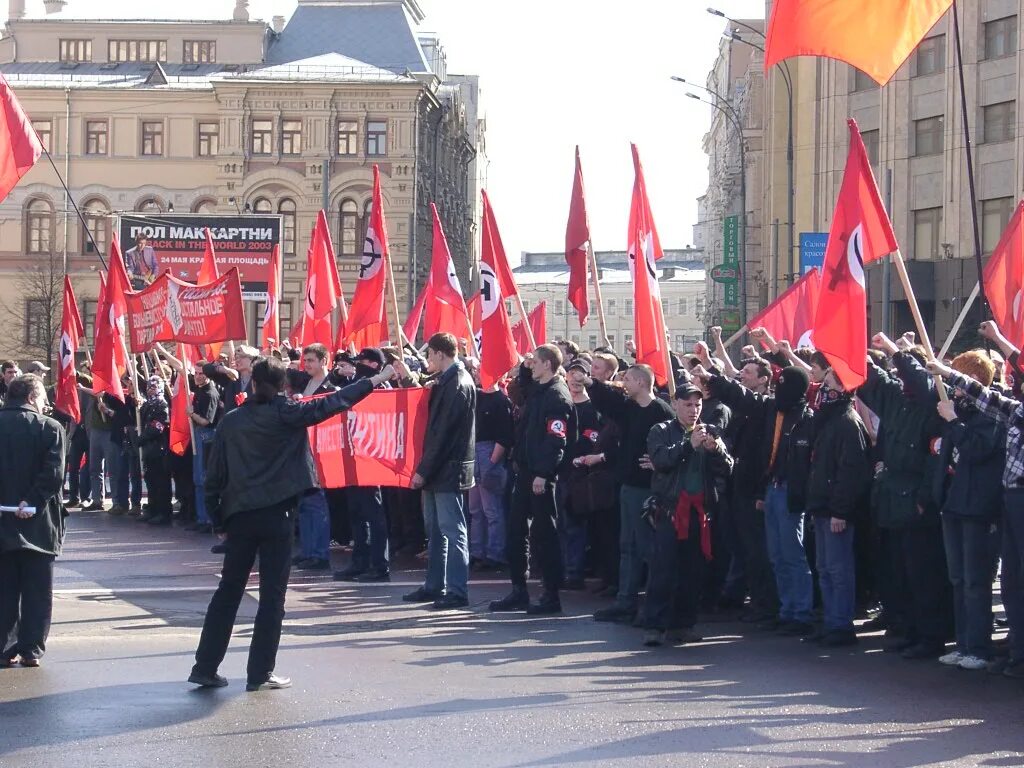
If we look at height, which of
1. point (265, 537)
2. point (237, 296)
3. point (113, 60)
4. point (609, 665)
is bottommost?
point (609, 665)

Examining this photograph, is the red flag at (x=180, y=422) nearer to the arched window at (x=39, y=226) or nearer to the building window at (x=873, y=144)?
the building window at (x=873, y=144)

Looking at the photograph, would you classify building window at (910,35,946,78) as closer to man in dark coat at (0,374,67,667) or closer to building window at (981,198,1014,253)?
building window at (981,198,1014,253)

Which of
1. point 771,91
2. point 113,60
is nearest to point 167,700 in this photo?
point 771,91

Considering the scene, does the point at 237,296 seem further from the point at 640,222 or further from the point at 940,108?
the point at 940,108

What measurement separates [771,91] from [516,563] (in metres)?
48.9

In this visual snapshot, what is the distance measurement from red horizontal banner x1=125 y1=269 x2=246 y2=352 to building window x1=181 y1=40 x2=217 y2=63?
5159 cm

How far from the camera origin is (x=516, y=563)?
11703 mm

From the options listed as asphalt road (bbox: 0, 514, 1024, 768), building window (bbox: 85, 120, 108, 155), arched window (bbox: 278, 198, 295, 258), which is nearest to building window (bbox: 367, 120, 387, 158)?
arched window (bbox: 278, 198, 295, 258)

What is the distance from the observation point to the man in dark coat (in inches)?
364

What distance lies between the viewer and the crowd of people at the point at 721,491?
9.36 metres

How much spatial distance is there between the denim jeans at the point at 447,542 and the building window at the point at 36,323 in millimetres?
52685

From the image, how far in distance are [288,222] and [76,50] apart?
44.1 feet

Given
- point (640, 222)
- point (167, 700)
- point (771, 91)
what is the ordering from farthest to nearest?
1. point (771, 91)
2. point (640, 222)
3. point (167, 700)

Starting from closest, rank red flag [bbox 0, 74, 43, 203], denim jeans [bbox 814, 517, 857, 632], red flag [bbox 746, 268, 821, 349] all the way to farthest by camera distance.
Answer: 1. denim jeans [bbox 814, 517, 857, 632]
2. red flag [bbox 0, 74, 43, 203]
3. red flag [bbox 746, 268, 821, 349]
